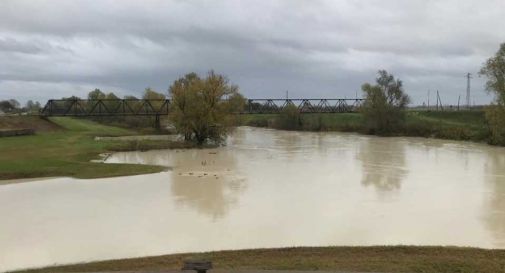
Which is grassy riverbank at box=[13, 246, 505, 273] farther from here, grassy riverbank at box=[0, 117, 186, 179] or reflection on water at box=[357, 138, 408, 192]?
grassy riverbank at box=[0, 117, 186, 179]

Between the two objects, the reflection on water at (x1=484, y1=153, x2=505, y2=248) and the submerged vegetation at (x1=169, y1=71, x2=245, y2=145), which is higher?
the submerged vegetation at (x1=169, y1=71, x2=245, y2=145)

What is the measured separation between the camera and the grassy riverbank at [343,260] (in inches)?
Result: 404

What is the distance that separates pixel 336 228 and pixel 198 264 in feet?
38.0

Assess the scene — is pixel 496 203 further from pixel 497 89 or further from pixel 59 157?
pixel 497 89

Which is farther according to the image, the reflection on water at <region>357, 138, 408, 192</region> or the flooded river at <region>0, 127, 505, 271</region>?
the reflection on water at <region>357, 138, 408, 192</region>

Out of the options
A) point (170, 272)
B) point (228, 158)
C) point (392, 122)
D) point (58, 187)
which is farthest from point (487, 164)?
point (392, 122)

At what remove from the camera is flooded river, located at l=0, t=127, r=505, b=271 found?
632 inches

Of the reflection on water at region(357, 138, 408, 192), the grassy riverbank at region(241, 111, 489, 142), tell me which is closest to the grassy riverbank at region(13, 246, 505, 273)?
the reflection on water at region(357, 138, 408, 192)

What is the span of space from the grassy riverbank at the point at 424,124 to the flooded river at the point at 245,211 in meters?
44.0

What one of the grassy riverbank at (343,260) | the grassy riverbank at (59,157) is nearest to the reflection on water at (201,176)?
the grassy riverbank at (59,157)

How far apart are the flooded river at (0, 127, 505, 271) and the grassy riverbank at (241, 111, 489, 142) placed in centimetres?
4404

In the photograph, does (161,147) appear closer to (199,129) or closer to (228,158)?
(199,129)

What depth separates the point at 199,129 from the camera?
200 ft

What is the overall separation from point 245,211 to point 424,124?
75.9 m
